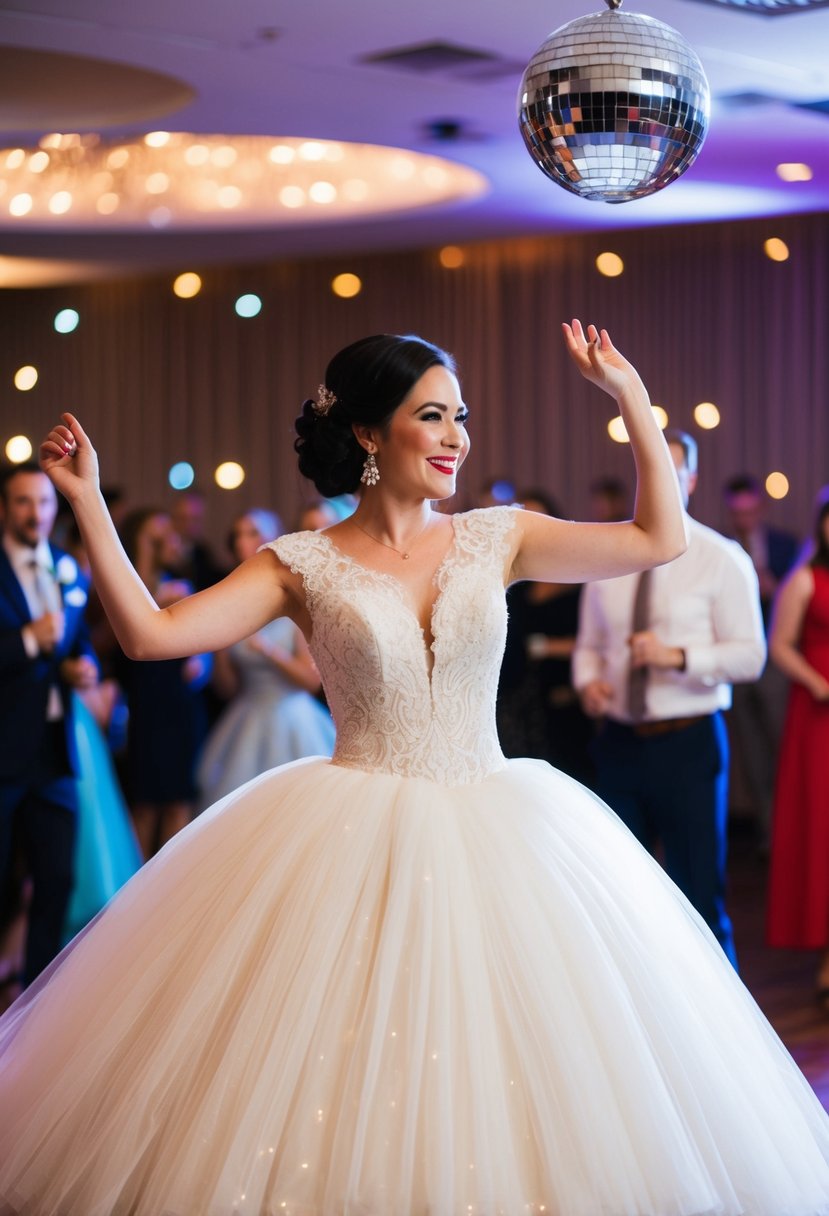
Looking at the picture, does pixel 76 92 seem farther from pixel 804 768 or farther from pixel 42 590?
pixel 804 768

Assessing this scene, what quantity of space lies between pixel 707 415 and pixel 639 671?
4.05 m

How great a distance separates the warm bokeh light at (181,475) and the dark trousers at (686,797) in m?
5.43

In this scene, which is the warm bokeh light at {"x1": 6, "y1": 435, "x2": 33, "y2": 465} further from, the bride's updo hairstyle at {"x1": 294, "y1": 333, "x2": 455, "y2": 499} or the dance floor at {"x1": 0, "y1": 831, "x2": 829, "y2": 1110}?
the bride's updo hairstyle at {"x1": 294, "y1": 333, "x2": 455, "y2": 499}

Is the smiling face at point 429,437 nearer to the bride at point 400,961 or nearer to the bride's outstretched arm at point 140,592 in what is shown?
the bride at point 400,961

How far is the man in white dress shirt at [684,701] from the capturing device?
14.0 feet

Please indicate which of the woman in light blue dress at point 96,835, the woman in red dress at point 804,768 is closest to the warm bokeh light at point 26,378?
the woman in light blue dress at point 96,835

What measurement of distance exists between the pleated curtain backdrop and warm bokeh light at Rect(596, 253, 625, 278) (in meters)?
0.04

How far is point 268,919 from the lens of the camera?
95.4 inches

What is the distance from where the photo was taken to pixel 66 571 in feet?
15.0

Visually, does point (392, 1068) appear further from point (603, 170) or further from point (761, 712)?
point (761, 712)

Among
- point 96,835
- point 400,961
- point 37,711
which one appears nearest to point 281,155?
point 96,835

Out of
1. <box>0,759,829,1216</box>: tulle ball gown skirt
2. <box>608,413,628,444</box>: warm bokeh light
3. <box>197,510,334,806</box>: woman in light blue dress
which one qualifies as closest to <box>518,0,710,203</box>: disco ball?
<box>0,759,829,1216</box>: tulle ball gown skirt

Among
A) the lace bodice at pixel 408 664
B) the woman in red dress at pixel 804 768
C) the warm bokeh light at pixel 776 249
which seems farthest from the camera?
the warm bokeh light at pixel 776 249

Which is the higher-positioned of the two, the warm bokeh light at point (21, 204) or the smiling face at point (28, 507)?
the warm bokeh light at point (21, 204)
